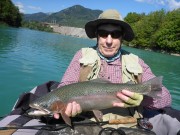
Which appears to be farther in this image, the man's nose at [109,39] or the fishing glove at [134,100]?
the man's nose at [109,39]

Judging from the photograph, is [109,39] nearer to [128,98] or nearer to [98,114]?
[128,98]

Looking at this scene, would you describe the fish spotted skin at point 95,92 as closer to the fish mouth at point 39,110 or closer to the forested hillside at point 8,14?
the fish mouth at point 39,110

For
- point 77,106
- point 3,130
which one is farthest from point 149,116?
point 3,130

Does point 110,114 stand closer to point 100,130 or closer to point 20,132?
point 100,130

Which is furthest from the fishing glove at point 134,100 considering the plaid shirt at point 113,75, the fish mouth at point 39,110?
the fish mouth at point 39,110

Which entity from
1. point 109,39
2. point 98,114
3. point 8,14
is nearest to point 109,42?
point 109,39
